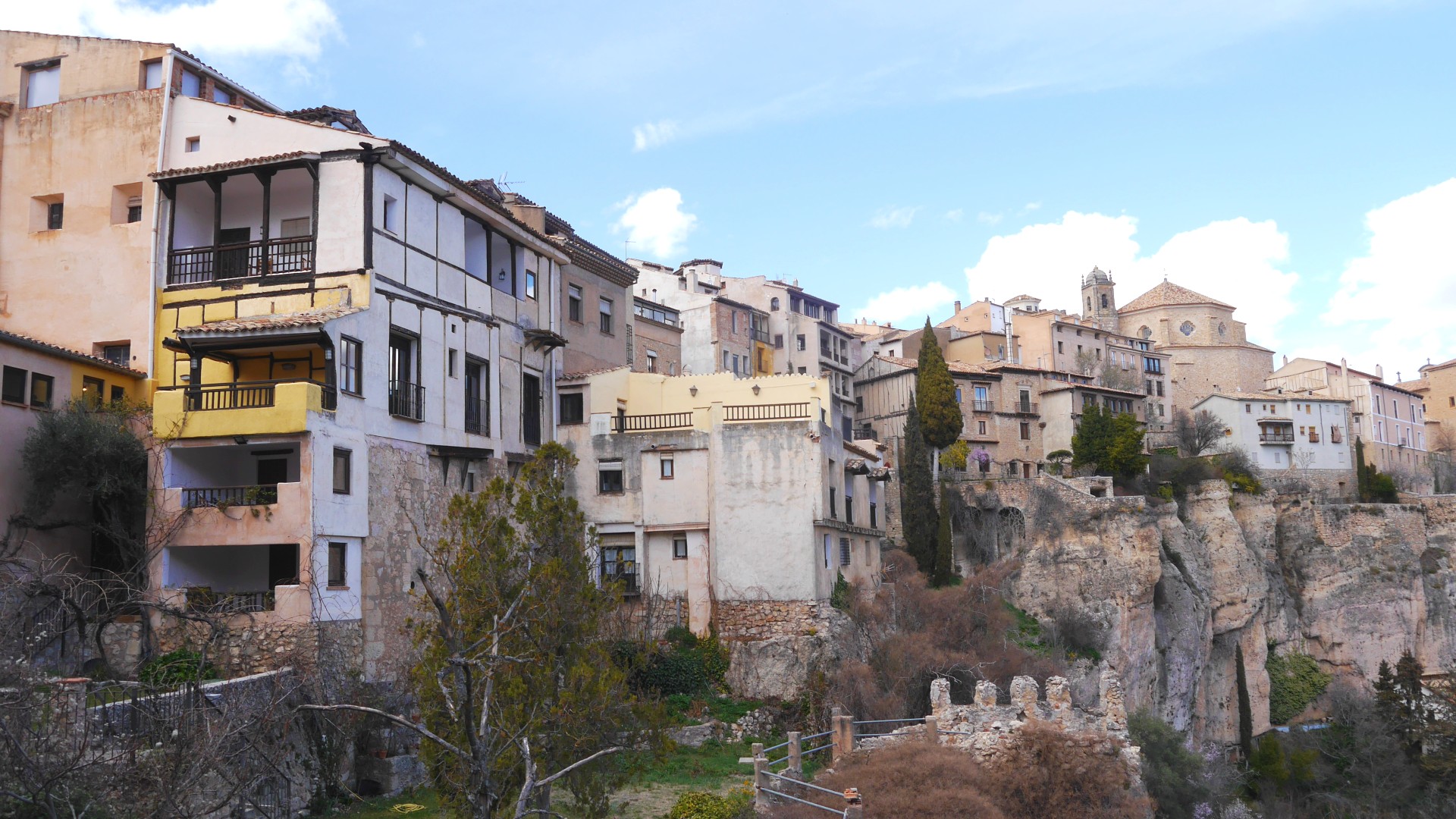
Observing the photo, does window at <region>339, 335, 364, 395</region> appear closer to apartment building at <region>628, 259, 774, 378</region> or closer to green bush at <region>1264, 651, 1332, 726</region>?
apartment building at <region>628, 259, 774, 378</region>

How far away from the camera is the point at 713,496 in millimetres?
33625

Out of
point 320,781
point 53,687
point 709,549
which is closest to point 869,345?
point 709,549

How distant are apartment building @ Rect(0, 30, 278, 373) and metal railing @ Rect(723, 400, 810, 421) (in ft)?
50.6

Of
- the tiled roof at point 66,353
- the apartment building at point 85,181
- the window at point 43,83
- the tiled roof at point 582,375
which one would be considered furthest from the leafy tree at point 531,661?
the window at point 43,83

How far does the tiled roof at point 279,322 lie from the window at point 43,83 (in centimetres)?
868

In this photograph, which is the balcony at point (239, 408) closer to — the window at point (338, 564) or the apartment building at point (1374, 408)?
the window at point (338, 564)

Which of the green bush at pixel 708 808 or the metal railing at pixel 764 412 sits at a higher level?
the metal railing at pixel 764 412

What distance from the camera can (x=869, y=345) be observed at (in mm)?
77625

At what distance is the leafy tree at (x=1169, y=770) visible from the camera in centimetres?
3266

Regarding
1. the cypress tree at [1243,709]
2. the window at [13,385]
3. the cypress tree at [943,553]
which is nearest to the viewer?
the window at [13,385]

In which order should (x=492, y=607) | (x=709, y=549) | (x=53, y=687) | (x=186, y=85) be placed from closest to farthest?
(x=53, y=687) → (x=492, y=607) → (x=186, y=85) → (x=709, y=549)

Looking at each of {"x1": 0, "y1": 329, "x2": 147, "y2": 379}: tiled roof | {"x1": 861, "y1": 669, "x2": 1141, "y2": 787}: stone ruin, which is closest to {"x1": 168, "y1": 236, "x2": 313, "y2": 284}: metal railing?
{"x1": 0, "y1": 329, "x2": 147, "y2": 379}: tiled roof

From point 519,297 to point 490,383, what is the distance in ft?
11.3

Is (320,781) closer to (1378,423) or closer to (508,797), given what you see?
(508,797)
